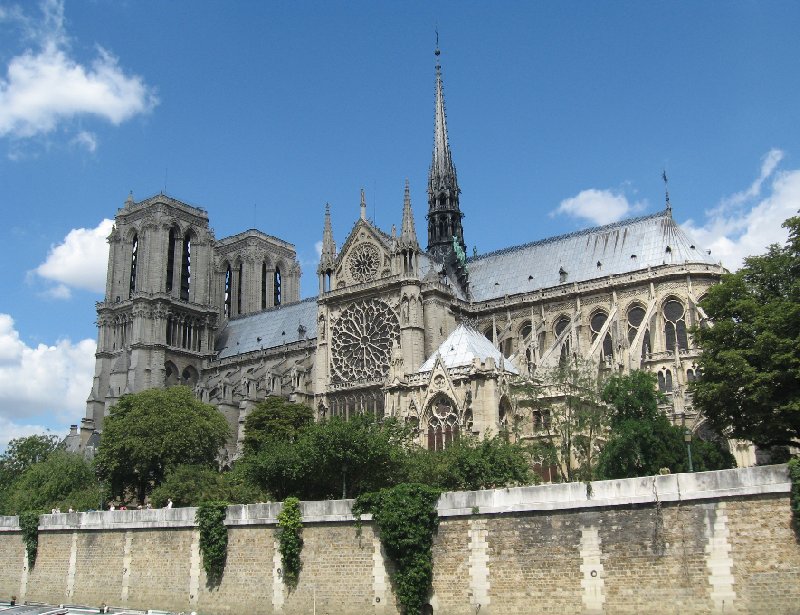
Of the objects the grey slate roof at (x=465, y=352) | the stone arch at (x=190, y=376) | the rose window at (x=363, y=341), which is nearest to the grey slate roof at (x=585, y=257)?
the rose window at (x=363, y=341)

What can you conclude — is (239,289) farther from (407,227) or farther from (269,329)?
(407,227)

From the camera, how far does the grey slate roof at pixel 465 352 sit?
156ft

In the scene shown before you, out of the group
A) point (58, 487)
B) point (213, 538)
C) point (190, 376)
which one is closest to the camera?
point (213, 538)

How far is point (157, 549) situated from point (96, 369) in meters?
51.9

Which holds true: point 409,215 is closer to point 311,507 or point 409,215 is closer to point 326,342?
point 326,342

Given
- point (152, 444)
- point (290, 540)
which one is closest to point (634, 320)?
point (152, 444)

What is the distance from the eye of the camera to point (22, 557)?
1694 inches

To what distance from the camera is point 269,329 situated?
86.5 metres

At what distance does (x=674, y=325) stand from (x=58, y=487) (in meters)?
37.5

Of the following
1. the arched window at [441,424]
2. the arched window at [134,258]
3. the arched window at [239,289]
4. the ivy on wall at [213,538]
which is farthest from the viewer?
the arched window at [239,289]

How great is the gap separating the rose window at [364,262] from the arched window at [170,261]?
2690cm

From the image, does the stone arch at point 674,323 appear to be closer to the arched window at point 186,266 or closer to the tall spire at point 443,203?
the tall spire at point 443,203

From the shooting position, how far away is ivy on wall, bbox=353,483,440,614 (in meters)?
28.0

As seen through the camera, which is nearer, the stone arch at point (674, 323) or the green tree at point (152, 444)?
the green tree at point (152, 444)
